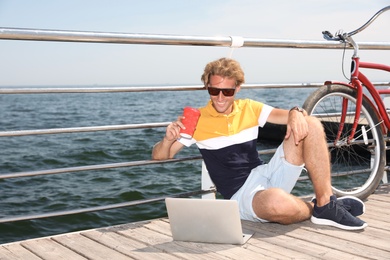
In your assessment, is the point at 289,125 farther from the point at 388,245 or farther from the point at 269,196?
the point at 388,245

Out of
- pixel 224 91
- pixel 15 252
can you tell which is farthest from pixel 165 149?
pixel 15 252

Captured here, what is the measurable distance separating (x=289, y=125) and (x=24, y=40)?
4.08ft

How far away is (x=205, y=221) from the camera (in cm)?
255

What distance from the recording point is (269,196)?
2715 mm

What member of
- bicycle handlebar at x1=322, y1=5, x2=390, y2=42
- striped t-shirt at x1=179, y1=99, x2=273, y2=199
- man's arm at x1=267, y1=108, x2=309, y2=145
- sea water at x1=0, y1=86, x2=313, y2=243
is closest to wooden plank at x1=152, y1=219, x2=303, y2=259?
striped t-shirt at x1=179, y1=99, x2=273, y2=199

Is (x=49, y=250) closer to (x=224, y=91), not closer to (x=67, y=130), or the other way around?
(x=67, y=130)

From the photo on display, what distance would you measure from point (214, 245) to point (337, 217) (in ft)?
2.12

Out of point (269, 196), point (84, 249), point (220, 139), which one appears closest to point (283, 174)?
point (269, 196)

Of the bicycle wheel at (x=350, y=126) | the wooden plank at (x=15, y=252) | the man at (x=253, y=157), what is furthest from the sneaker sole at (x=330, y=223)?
the wooden plank at (x=15, y=252)

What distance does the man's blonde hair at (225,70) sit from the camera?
272 centimetres

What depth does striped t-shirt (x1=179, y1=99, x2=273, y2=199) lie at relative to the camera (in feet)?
9.19

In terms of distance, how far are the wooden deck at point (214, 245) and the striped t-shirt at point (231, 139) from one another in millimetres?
271

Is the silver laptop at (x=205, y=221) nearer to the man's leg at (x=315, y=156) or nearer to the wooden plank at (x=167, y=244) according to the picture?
the wooden plank at (x=167, y=244)

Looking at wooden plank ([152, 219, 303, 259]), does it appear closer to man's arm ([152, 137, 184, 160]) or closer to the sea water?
man's arm ([152, 137, 184, 160])
